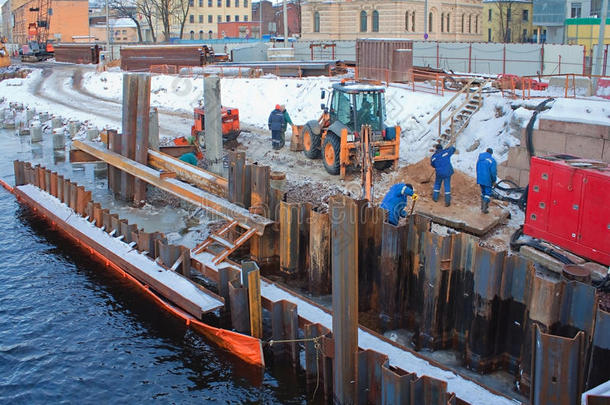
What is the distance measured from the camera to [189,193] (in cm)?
1401

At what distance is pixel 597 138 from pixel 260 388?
33.4 ft

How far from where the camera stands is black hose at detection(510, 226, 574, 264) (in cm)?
1113

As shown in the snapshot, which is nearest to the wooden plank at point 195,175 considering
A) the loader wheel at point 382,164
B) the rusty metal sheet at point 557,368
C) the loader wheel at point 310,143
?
the loader wheel at point 310,143

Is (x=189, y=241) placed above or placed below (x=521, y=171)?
below

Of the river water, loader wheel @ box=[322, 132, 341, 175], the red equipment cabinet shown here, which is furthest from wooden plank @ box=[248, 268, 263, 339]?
loader wheel @ box=[322, 132, 341, 175]

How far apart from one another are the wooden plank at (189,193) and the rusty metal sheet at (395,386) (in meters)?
5.21

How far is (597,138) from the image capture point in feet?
48.5

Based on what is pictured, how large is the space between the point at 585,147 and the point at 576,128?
0.51 m

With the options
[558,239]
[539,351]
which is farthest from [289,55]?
[539,351]

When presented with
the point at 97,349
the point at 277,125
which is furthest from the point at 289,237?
the point at 277,125

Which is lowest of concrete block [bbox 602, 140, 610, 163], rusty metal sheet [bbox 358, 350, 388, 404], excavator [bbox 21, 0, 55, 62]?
rusty metal sheet [bbox 358, 350, 388, 404]

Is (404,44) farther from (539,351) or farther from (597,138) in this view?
(539,351)

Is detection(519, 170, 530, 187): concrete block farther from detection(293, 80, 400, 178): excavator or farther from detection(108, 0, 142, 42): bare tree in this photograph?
detection(108, 0, 142, 42): bare tree

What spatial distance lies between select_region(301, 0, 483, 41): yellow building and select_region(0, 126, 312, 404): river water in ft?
146
